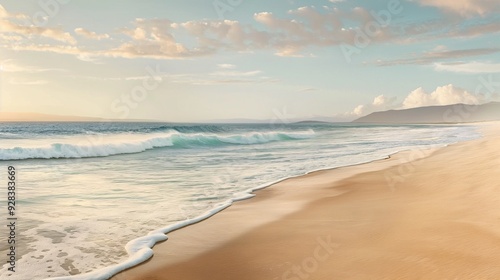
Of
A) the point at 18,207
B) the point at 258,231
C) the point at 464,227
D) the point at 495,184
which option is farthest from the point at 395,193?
the point at 18,207

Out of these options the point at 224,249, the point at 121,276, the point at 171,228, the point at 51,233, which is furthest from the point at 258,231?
the point at 51,233

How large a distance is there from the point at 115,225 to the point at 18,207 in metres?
2.79

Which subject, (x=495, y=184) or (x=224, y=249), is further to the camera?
(x=495, y=184)

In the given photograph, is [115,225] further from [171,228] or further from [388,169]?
[388,169]

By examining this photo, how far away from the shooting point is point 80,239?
502cm

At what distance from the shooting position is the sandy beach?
3770mm

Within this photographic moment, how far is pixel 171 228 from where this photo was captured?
5480 mm

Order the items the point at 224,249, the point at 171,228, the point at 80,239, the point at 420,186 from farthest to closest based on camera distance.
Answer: the point at 420,186, the point at 171,228, the point at 80,239, the point at 224,249

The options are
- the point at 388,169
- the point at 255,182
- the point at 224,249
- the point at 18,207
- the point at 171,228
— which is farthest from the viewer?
the point at 388,169

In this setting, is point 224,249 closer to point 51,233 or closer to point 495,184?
point 51,233

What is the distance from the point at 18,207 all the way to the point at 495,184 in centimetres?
966

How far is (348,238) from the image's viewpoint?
4.73 metres

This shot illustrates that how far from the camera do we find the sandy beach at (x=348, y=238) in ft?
12.4

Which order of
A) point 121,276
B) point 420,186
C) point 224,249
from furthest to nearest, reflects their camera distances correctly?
point 420,186, point 224,249, point 121,276
